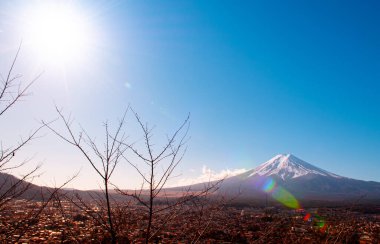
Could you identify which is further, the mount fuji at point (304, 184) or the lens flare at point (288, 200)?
the mount fuji at point (304, 184)

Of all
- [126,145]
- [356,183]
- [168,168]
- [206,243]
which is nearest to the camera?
[168,168]

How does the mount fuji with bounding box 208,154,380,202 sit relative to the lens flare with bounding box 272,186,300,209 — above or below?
above

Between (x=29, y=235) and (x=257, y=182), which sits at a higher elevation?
(x=257, y=182)

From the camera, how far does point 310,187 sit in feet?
443

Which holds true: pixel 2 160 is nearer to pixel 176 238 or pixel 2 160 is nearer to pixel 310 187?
pixel 176 238

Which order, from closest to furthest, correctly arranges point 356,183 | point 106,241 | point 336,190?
point 106,241, point 336,190, point 356,183

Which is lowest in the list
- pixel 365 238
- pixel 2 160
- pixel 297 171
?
pixel 365 238

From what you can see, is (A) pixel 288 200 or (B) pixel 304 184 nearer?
(A) pixel 288 200

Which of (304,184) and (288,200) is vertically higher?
(304,184)

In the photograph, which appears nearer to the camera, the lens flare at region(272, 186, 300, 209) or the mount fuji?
the lens flare at region(272, 186, 300, 209)

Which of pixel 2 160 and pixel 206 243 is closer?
pixel 2 160

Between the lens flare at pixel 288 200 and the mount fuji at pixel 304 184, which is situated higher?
the mount fuji at pixel 304 184

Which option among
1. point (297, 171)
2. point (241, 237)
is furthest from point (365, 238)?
point (297, 171)

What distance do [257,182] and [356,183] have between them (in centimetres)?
4560
